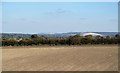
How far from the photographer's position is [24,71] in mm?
14805

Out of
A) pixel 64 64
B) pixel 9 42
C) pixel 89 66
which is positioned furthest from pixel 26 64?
pixel 9 42

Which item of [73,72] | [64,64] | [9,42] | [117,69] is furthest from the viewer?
[9,42]

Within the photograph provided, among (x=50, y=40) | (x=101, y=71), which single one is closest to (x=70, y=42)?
(x=50, y=40)

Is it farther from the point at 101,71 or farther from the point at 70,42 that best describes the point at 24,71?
the point at 70,42

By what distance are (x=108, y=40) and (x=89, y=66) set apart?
2571 cm

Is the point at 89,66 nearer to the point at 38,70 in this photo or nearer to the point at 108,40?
the point at 38,70

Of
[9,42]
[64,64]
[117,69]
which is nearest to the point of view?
[117,69]

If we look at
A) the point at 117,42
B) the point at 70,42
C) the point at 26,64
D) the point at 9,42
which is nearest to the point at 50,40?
the point at 70,42

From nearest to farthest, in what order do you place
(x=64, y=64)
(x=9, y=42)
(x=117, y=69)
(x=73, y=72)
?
1. (x=73, y=72)
2. (x=117, y=69)
3. (x=64, y=64)
4. (x=9, y=42)

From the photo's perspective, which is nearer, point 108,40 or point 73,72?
point 73,72

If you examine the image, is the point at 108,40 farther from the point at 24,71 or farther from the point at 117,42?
the point at 24,71

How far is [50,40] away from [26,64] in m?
25.0

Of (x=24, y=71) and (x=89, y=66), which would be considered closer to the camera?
(x=24, y=71)

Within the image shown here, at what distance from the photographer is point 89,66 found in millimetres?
16203
